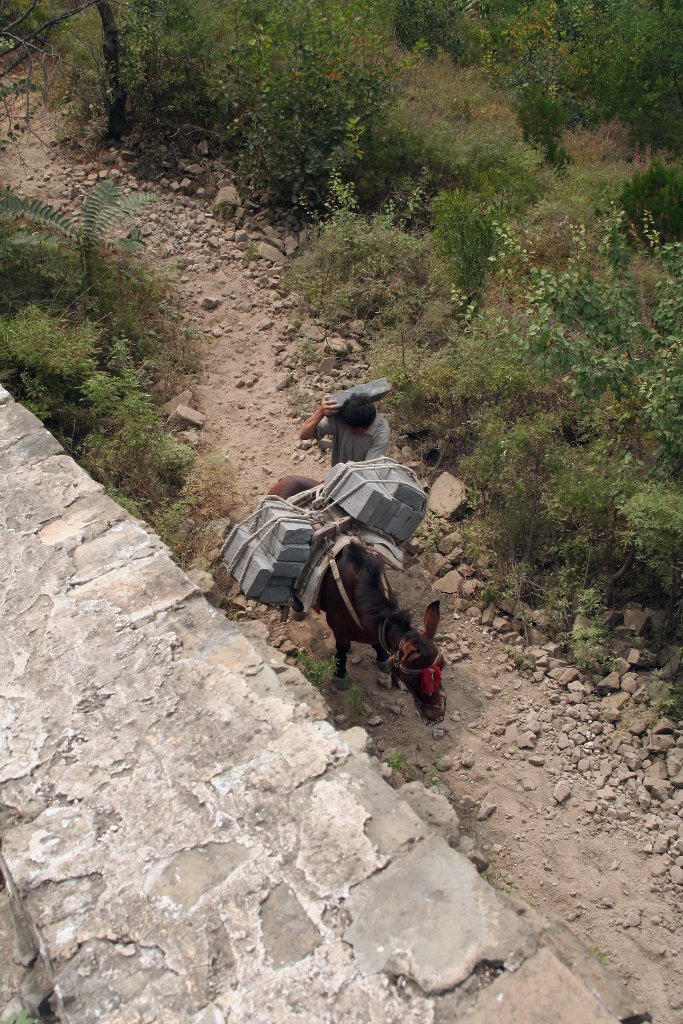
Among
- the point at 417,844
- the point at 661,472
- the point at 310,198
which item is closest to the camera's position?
the point at 417,844

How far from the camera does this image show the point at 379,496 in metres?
4.68

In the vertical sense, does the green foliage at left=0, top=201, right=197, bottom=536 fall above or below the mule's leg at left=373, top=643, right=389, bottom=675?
above

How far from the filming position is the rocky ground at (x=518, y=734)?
4.14 meters

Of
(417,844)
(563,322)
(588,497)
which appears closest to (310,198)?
(563,322)

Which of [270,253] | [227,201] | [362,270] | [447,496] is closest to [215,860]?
[447,496]

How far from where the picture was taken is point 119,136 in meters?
10.0

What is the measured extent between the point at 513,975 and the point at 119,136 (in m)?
10.1

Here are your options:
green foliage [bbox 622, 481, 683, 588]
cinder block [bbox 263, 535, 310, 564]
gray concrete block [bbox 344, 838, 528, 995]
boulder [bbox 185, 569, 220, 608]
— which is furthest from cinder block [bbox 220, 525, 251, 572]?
gray concrete block [bbox 344, 838, 528, 995]

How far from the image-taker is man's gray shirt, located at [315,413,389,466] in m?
5.43

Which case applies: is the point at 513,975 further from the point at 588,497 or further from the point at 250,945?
the point at 588,497

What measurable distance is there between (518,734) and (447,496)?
1979 millimetres

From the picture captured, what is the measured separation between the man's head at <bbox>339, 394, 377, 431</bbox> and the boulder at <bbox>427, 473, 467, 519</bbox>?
3.72 feet

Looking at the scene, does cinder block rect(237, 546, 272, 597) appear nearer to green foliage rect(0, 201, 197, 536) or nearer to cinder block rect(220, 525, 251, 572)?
cinder block rect(220, 525, 251, 572)

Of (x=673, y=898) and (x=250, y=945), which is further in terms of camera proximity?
(x=673, y=898)
